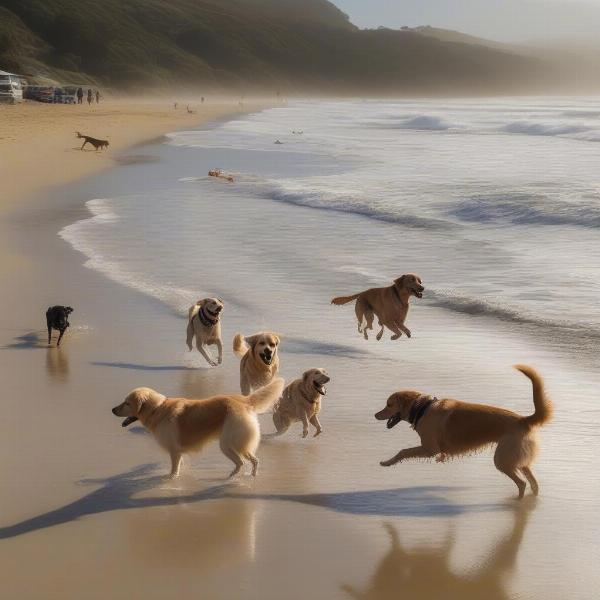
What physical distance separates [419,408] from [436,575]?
4.92 feet

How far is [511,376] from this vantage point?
8742 mm

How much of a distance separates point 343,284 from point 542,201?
36.3ft

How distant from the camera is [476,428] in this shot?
6176 millimetres

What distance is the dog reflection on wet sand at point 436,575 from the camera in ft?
16.2

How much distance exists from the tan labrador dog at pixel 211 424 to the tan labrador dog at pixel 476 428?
0.87 metres

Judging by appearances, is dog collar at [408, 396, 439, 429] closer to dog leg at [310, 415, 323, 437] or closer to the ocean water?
dog leg at [310, 415, 323, 437]

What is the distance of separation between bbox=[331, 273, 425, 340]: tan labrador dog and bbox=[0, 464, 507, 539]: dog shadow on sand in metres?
3.96

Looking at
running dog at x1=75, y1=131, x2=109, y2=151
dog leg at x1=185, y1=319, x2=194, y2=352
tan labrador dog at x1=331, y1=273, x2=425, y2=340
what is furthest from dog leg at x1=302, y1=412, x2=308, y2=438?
running dog at x1=75, y1=131, x2=109, y2=151

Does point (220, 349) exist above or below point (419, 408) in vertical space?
below

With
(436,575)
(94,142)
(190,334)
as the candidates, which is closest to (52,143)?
(94,142)

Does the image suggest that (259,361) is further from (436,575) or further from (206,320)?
(436,575)

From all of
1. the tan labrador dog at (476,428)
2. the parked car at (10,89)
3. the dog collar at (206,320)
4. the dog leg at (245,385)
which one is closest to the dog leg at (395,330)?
the dog collar at (206,320)

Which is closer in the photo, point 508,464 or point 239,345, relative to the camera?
point 508,464

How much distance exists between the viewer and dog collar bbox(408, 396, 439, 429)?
6.43 metres
